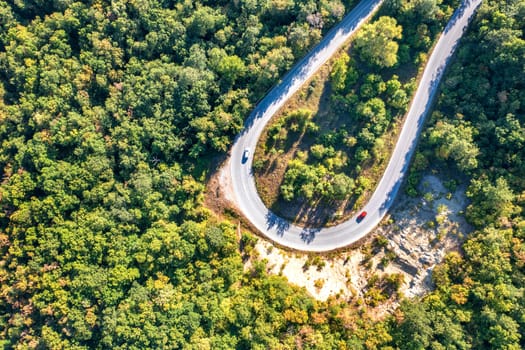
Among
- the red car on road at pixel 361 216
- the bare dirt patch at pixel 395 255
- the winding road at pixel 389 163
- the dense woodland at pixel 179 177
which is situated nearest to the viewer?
the dense woodland at pixel 179 177

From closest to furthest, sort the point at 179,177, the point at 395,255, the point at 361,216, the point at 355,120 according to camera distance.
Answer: the point at 395,255 < the point at 179,177 < the point at 355,120 < the point at 361,216

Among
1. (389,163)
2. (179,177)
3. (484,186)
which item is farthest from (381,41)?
(179,177)

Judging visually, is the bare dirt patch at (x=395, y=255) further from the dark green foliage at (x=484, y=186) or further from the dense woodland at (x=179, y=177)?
the dark green foliage at (x=484, y=186)

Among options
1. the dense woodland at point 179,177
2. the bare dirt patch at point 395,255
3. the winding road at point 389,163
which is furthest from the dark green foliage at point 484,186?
the winding road at point 389,163

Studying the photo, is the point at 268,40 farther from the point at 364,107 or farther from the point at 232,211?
the point at 232,211

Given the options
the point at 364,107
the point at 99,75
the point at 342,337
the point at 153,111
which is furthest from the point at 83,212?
the point at 364,107

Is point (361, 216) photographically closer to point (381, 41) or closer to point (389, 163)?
point (389, 163)

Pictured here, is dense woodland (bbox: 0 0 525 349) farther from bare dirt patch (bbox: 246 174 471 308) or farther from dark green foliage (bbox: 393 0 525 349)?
bare dirt patch (bbox: 246 174 471 308)
